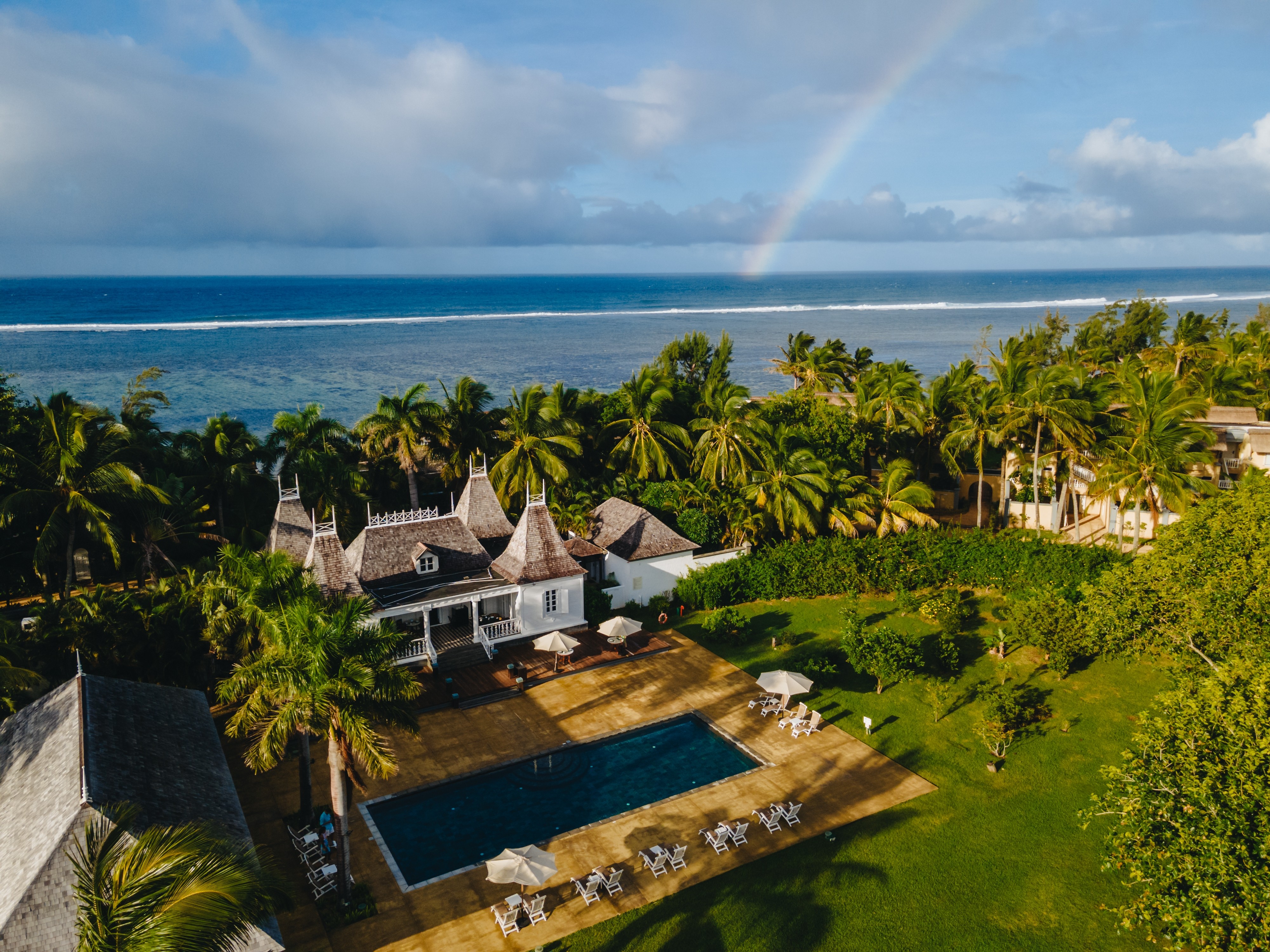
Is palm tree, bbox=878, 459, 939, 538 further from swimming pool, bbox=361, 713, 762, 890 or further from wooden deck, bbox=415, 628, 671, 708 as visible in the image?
swimming pool, bbox=361, 713, 762, 890

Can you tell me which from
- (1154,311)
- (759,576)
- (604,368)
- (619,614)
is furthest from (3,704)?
(604,368)

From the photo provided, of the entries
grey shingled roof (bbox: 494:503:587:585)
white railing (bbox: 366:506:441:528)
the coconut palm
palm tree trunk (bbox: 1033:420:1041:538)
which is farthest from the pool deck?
palm tree trunk (bbox: 1033:420:1041:538)

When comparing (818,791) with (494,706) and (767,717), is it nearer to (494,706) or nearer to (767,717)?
(767,717)

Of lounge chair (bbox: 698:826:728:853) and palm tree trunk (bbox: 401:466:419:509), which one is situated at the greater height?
palm tree trunk (bbox: 401:466:419:509)

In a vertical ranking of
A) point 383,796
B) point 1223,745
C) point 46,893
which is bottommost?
point 383,796

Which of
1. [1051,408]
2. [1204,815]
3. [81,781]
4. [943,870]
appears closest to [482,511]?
[81,781]

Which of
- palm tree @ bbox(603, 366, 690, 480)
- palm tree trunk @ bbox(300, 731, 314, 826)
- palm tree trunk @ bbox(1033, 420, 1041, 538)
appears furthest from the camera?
palm tree @ bbox(603, 366, 690, 480)

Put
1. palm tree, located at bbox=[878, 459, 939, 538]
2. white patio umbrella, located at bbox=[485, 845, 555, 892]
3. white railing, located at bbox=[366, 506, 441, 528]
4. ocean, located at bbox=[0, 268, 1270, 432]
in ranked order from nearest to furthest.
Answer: white patio umbrella, located at bbox=[485, 845, 555, 892], white railing, located at bbox=[366, 506, 441, 528], palm tree, located at bbox=[878, 459, 939, 538], ocean, located at bbox=[0, 268, 1270, 432]
